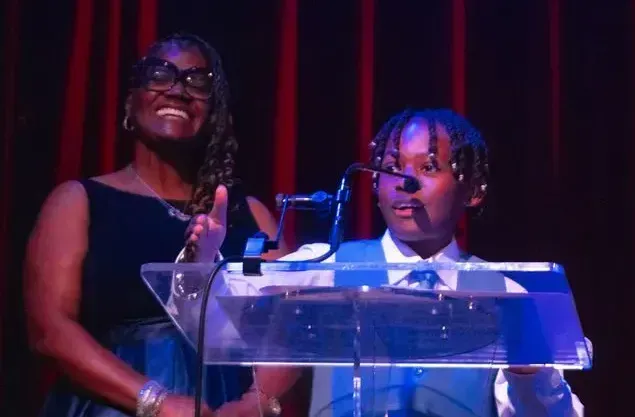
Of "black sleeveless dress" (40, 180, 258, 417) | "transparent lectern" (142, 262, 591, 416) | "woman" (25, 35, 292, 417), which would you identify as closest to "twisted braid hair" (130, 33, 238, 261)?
"woman" (25, 35, 292, 417)

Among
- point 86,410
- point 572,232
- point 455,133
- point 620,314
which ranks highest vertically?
point 455,133

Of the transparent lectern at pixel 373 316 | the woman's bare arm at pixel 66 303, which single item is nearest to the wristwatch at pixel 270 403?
the woman's bare arm at pixel 66 303

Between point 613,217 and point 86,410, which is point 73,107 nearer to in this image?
point 86,410

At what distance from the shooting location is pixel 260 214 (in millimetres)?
2348

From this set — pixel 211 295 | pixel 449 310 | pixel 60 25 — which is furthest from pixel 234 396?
pixel 60 25

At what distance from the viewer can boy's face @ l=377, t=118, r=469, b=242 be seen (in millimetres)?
2127

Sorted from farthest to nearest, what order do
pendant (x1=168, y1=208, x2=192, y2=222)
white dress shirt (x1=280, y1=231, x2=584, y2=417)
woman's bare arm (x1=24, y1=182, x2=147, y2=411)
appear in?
1. pendant (x1=168, y1=208, x2=192, y2=222)
2. woman's bare arm (x1=24, y1=182, x2=147, y2=411)
3. white dress shirt (x1=280, y1=231, x2=584, y2=417)

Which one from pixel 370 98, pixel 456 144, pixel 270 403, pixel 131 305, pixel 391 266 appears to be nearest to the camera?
pixel 391 266

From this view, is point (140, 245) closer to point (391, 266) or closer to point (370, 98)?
point (370, 98)

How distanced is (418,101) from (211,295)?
1.45 metres

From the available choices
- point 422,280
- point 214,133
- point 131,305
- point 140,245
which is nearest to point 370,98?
point 214,133

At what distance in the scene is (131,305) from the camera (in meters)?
2.11

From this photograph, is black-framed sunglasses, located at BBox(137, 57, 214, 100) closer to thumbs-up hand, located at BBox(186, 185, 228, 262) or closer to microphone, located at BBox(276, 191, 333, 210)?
thumbs-up hand, located at BBox(186, 185, 228, 262)

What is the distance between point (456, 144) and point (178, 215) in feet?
2.23
